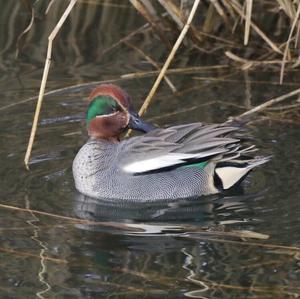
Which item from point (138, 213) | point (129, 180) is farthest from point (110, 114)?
point (138, 213)

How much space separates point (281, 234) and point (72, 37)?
450 centimetres

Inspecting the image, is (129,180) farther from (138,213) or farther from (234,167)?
(234,167)

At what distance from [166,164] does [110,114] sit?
0.58 metres

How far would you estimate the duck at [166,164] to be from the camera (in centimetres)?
650

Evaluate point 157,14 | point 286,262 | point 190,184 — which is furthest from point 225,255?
point 157,14

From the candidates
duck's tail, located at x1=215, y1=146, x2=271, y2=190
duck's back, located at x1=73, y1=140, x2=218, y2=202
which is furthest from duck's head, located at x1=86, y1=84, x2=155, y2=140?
duck's tail, located at x1=215, y1=146, x2=271, y2=190

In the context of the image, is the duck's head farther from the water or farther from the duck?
the water

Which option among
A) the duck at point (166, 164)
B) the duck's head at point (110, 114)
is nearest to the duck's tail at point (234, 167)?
the duck at point (166, 164)

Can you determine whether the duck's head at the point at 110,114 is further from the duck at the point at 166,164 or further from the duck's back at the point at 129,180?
the duck's back at the point at 129,180

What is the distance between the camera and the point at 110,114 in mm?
6852

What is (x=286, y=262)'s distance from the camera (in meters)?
5.46

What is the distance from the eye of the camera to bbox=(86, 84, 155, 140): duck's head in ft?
22.3

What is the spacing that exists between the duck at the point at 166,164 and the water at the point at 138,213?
0.30 ft

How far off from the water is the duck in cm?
9
